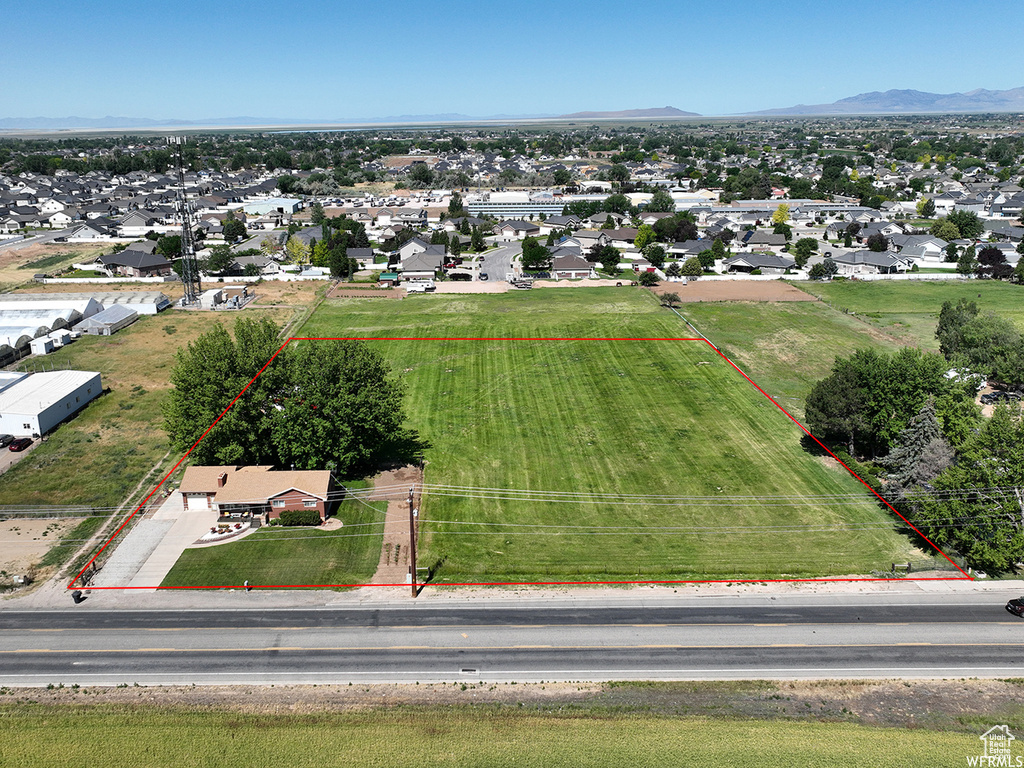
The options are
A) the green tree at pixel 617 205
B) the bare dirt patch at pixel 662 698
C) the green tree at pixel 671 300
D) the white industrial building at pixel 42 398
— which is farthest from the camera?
the green tree at pixel 617 205

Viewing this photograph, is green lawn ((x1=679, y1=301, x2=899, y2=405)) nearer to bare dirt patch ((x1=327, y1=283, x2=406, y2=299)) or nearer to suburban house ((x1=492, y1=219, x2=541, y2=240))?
bare dirt patch ((x1=327, y1=283, x2=406, y2=299))

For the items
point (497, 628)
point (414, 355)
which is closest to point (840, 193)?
point (414, 355)

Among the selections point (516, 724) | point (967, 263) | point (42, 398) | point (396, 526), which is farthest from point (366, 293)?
point (967, 263)

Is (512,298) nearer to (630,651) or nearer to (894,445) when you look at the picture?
(894,445)

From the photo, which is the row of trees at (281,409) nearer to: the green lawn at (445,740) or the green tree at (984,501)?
the green lawn at (445,740)

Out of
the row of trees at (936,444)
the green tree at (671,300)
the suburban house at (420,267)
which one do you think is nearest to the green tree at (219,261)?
the suburban house at (420,267)
